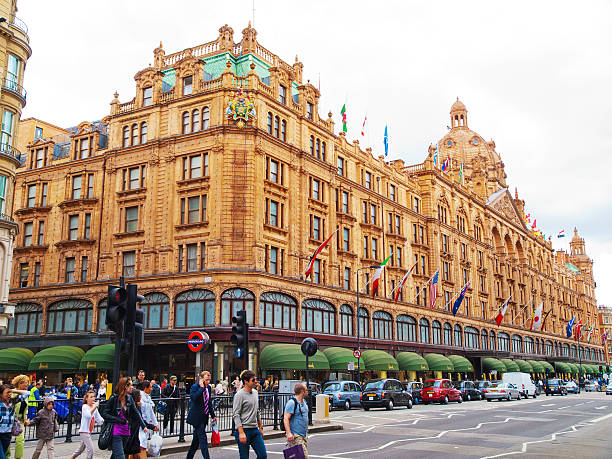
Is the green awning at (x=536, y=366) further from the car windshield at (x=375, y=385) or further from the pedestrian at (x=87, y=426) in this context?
the pedestrian at (x=87, y=426)

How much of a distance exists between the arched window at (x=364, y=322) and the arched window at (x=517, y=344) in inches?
1667

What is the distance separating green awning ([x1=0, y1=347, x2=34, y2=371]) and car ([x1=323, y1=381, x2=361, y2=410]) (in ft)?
78.0

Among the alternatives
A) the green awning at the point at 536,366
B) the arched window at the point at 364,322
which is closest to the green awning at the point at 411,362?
the arched window at the point at 364,322

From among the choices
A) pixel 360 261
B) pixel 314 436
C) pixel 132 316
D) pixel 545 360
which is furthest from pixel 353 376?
pixel 545 360

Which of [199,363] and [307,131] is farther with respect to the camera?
[307,131]

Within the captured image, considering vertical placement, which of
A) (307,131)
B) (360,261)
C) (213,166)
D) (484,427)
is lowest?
(484,427)

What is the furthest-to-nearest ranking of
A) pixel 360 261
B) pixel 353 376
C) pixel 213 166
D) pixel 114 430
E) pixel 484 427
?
1. pixel 360 261
2. pixel 353 376
3. pixel 213 166
4. pixel 484 427
5. pixel 114 430

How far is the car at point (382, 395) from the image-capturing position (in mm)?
36062

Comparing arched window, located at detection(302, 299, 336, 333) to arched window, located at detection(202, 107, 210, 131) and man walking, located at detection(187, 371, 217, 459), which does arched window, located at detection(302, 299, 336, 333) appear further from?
man walking, located at detection(187, 371, 217, 459)

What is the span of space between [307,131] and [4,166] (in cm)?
2454

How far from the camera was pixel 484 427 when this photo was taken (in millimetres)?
25047

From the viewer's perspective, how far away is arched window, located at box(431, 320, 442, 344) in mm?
65412

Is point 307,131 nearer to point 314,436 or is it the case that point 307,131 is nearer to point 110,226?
point 110,226

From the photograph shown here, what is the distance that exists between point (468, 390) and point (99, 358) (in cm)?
2892
